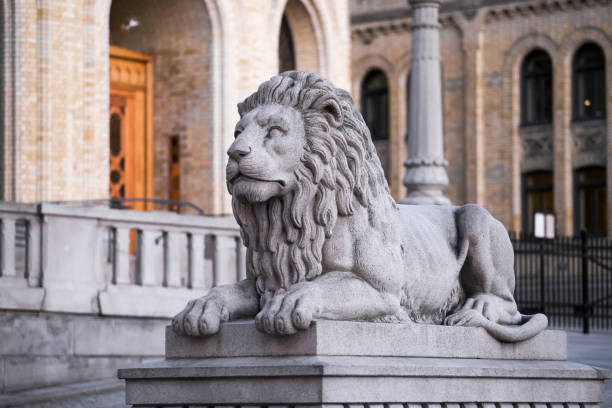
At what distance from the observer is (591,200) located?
49.5m

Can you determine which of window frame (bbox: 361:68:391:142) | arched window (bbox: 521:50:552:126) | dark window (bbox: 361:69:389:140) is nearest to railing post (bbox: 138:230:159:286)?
arched window (bbox: 521:50:552:126)

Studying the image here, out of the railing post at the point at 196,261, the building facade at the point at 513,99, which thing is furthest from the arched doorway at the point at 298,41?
the building facade at the point at 513,99

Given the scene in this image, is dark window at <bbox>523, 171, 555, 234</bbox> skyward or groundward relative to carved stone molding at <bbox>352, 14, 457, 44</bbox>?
groundward

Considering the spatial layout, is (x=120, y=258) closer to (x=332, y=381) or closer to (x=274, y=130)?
(x=274, y=130)

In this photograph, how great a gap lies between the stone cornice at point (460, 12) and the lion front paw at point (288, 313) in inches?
1719

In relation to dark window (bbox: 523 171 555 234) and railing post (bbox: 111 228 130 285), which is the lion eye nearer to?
railing post (bbox: 111 228 130 285)

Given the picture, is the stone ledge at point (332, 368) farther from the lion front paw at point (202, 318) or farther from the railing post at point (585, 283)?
the railing post at point (585, 283)

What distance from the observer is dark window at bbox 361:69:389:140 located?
55125 mm

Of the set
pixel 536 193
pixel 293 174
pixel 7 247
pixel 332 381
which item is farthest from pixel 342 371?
pixel 536 193

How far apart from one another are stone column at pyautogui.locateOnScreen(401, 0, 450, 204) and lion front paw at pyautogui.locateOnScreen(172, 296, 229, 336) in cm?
1264

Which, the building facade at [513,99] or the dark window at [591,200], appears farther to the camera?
the building facade at [513,99]

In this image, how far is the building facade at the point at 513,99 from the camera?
162 ft

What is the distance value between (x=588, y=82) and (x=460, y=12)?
227 inches

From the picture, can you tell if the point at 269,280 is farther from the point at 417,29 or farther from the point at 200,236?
the point at 417,29
